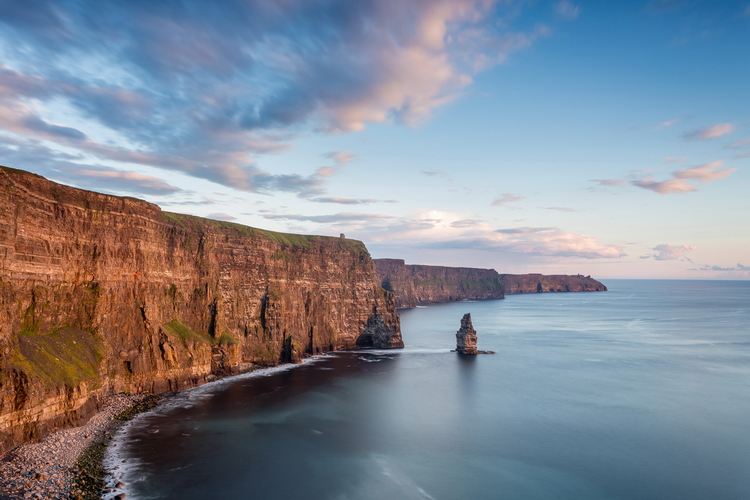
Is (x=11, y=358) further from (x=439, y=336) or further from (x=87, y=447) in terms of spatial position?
(x=439, y=336)

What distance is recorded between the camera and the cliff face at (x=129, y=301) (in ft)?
148

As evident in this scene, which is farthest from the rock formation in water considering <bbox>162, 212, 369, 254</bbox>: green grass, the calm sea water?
<bbox>162, 212, 369, 254</bbox>: green grass

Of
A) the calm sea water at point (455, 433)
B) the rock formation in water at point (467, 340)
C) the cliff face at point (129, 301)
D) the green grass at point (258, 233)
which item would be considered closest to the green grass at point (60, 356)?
the cliff face at point (129, 301)

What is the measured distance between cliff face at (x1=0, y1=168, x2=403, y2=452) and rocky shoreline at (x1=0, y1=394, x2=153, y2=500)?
181 centimetres

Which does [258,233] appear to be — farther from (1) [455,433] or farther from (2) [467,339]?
(1) [455,433]

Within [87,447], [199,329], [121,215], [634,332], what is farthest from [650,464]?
[634,332]

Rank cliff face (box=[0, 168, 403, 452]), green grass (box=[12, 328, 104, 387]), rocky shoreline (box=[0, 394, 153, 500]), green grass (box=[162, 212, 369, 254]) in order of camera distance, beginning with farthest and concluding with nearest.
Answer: green grass (box=[162, 212, 369, 254]) < cliff face (box=[0, 168, 403, 452]) < green grass (box=[12, 328, 104, 387]) < rocky shoreline (box=[0, 394, 153, 500])

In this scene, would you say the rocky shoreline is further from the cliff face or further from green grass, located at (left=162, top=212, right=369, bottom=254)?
green grass, located at (left=162, top=212, right=369, bottom=254)

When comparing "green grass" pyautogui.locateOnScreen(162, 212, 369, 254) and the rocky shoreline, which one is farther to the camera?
"green grass" pyautogui.locateOnScreen(162, 212, 369, 254)

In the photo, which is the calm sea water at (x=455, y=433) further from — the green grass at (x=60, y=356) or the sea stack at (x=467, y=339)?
the sea stack at (x=467, y=339)

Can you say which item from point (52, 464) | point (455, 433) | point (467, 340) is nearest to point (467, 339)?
point (467, 340)

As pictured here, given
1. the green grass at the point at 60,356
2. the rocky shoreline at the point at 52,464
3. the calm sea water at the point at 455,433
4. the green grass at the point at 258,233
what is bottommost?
the calm sea water at the point at 455,433

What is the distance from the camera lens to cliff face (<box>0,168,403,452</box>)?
45125 mm

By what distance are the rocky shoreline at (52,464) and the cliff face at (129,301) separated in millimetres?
1814
